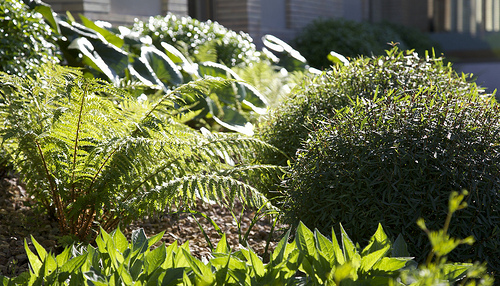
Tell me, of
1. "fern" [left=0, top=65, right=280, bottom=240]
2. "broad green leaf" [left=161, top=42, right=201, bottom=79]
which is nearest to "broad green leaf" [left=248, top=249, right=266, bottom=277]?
"fern" [left=0, top=65, right=280, bottom=240]

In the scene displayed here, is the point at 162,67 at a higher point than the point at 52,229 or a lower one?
higher

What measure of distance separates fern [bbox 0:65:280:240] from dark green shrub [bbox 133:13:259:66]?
152 inches

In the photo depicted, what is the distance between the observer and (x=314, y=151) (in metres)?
2.52

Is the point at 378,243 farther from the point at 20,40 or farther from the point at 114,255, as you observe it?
the point at 20,40

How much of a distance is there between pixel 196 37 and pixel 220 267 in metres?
5.70

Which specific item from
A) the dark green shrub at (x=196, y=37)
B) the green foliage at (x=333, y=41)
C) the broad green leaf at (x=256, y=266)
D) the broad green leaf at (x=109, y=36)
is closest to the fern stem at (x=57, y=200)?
the broad green leaf at (x=256, y=266)

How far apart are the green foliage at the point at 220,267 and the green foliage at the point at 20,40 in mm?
2530

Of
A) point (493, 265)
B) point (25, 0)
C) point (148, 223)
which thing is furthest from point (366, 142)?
point (25, 0)

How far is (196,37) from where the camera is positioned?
712 cm

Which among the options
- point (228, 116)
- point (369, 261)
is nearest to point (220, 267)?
point (369, 261)

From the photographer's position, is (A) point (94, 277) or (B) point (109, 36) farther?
(B) point (109, 36)

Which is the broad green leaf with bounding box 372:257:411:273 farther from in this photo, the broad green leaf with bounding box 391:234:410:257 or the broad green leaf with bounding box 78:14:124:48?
the broad green leaf with bounding box 78:14:124:48

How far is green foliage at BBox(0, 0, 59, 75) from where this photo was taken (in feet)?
13.1

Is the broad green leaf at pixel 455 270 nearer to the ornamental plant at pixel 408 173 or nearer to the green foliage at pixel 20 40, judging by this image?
the ornamental plant at pixel 408 173
